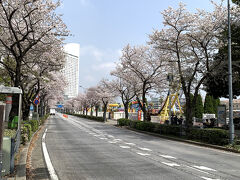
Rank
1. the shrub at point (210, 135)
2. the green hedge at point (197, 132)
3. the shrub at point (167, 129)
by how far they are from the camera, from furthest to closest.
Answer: the shrub at point (167, 129)
the green hedge at point (197, 132)
the shrub at point (210, 135)

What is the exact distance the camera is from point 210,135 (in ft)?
47.7

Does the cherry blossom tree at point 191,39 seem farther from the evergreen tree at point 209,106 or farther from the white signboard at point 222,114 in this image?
the evergreen tree at point 209,106

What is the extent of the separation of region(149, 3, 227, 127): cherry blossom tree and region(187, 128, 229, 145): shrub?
5.27 feet

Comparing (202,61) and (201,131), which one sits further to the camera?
(202,61)

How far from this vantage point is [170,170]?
289 inches

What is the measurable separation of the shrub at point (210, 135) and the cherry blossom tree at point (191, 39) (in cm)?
161

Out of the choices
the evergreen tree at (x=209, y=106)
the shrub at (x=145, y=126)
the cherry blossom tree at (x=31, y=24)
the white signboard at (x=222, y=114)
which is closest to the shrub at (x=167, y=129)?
the shrub at (x=145, y=126)

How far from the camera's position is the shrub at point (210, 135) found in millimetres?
13649

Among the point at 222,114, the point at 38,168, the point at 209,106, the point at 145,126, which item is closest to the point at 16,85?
the point at 38,168

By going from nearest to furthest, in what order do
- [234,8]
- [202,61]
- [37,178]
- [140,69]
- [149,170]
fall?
[37,178] → [149,170] → [234,8] → [202,61] → [140,69]

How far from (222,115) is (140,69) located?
40.8 feet

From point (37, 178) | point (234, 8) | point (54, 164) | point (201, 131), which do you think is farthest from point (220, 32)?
point (37, 178)

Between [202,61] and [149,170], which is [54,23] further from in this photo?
[149,170]

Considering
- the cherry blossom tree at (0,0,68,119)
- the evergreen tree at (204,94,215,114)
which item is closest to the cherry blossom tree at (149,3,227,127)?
the cherry blossom tree at (0,0,68,119)
